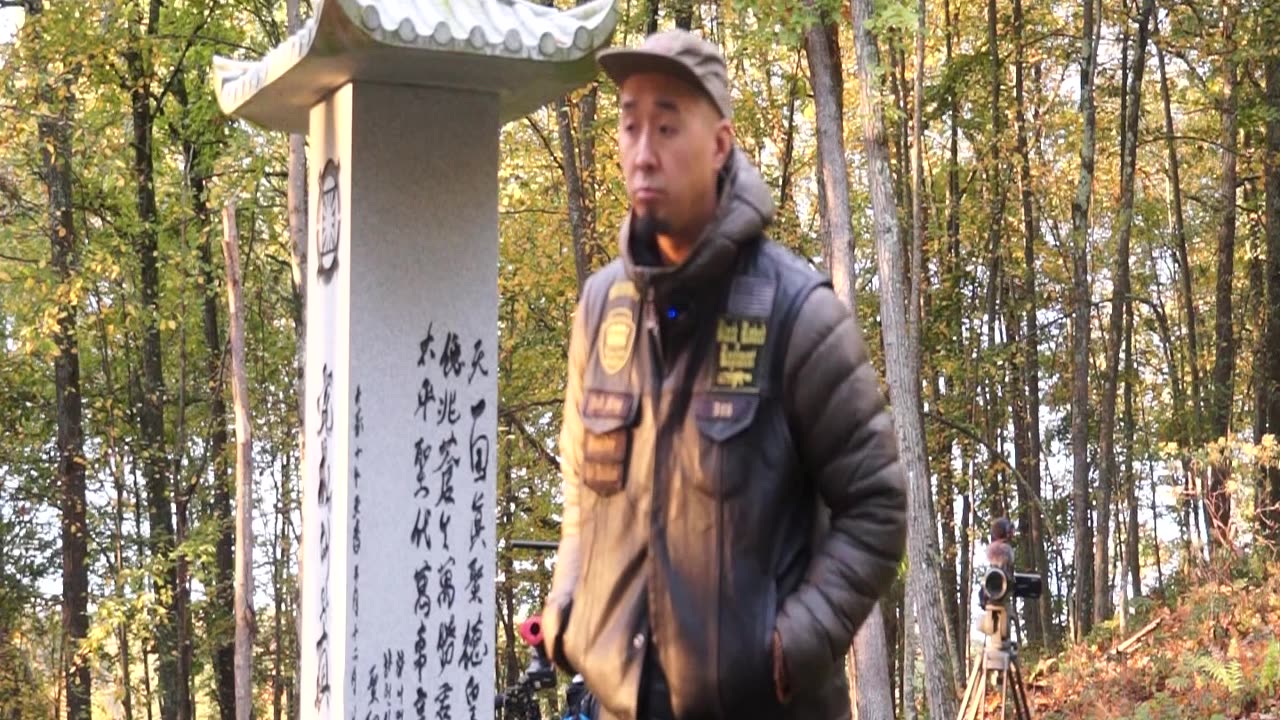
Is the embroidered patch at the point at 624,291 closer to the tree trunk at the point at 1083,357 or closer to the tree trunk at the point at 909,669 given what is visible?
the tree trunk at the point at 909,669

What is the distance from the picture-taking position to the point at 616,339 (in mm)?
2203

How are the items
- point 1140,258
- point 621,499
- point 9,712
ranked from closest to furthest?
point 621,499 → point 9,712 → point 1140,258

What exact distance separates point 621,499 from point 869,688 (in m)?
7.76

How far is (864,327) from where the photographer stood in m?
16.9

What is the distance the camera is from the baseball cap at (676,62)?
80.7 inches

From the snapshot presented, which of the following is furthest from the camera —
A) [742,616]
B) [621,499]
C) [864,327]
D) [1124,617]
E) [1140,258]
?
[1140,258]

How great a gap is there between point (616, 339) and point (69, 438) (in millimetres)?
13530

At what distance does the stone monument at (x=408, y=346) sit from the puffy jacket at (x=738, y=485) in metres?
3.20

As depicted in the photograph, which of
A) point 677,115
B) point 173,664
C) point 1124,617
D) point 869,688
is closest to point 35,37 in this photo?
point 173,664

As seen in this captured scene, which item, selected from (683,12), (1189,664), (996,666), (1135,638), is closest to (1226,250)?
(1135,638)

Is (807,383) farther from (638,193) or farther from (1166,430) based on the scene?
(1166,430)

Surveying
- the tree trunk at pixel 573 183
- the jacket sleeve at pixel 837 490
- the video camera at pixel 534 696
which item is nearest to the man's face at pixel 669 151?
the jacket sleeve at pixel 837 490

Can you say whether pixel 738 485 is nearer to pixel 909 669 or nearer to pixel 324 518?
pixel 324 518

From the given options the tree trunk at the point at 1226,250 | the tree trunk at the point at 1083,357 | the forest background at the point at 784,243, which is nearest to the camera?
the forest background at the point at 784,243
